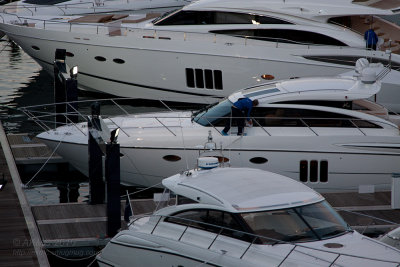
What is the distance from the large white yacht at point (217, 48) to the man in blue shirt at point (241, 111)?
6.95 m

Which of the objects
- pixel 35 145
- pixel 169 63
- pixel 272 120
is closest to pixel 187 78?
pixel 169 63

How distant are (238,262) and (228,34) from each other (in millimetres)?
14210

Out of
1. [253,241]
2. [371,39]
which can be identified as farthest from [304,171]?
[371,39]

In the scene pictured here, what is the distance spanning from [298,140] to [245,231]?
19.2 ft

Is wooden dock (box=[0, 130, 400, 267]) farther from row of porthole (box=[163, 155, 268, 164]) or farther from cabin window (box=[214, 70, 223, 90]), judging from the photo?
cabin window (box=[214, 70, 223, 90])

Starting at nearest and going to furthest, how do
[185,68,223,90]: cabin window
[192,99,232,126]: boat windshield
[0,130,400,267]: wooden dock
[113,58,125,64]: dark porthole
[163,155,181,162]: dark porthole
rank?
[0,130,400,267]: wooden dock < [163,155,181,162]: dark porthole < [192,99,232,126]: boat windshield < [185,68,223,90]: cabin window < [113,58,125,64]: dark porthole

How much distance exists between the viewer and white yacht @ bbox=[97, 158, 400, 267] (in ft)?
34.2

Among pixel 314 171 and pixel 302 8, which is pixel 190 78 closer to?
pixel 302 8

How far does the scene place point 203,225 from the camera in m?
11.1

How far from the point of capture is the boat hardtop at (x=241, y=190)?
10914mm

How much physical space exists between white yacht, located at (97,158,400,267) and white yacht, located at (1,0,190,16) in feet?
59.3

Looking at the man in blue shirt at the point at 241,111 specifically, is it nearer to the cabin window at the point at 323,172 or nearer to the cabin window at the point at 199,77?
the cabin window at the point at 323,172

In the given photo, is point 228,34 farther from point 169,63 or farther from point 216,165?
point 216,165

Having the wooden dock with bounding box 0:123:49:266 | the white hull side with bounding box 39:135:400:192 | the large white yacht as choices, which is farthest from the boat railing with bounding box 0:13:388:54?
the wooden dock with bounding box 0:123:49:266
